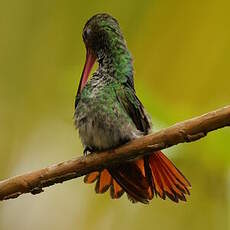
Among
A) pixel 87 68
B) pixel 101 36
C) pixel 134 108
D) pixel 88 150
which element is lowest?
pixel 88 150

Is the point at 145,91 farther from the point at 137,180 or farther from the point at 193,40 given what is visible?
the point at 193,40

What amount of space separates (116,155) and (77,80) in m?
0.55

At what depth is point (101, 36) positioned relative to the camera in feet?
8.79

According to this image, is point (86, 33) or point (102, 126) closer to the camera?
point (102, 126)

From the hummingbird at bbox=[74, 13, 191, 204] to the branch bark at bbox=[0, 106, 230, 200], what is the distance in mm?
89

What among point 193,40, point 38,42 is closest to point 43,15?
point 38,42

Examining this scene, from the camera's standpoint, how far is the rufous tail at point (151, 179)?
2.36 m

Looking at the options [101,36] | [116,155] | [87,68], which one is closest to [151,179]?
[116,155]

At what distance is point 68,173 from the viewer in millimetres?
2145

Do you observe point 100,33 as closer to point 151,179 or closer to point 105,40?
point 105,40

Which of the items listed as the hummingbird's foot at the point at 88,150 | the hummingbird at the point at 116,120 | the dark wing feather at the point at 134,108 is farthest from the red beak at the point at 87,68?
the hummingbird's foot at the point at 88,150

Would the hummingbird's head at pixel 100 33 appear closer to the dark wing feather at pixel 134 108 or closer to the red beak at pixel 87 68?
the red beak at pixel 87 68

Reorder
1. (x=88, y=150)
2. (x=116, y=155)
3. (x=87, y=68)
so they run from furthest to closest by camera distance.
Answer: (x=87, y=68) → (x=88, y=150) → (x=116, y=155)

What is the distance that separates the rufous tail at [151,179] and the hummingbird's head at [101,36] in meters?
0.48
